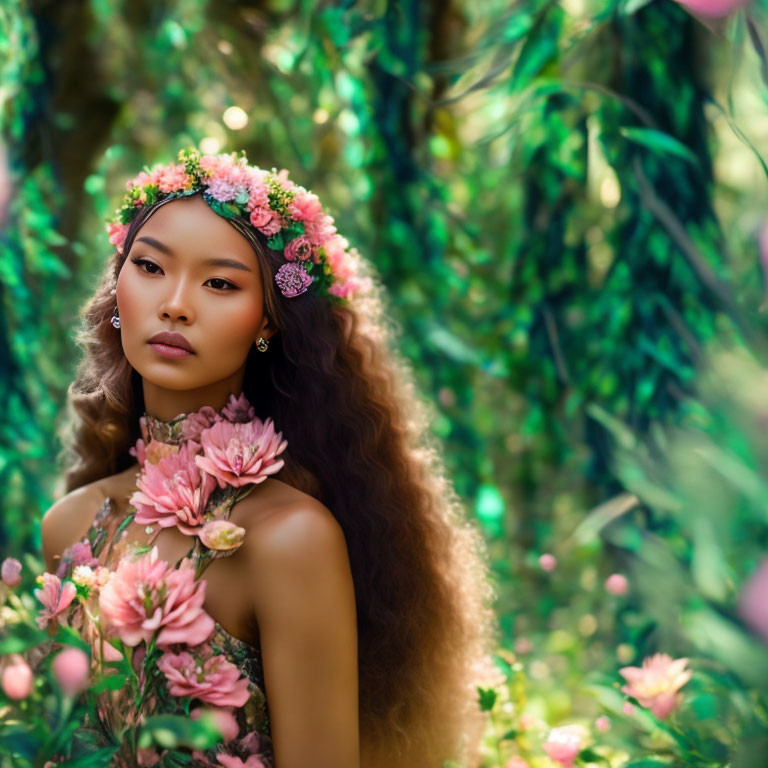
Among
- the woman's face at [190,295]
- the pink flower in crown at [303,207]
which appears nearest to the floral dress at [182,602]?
the woman's face at [190,295]

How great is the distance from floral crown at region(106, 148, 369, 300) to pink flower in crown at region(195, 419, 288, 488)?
23cm

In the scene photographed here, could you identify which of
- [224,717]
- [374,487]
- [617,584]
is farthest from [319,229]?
[617,584]

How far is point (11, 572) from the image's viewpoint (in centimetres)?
142

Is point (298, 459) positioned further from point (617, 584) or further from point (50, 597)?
point (617, 584)

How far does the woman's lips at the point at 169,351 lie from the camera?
1.47m

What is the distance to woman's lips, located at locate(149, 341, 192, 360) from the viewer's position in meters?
1.47

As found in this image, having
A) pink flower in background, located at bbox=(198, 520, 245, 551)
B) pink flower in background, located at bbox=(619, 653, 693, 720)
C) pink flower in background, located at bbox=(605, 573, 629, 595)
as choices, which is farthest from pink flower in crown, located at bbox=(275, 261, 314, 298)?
pink flower in background, located at bbox=(605, 573, 629, 595)

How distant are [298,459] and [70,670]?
71 cm

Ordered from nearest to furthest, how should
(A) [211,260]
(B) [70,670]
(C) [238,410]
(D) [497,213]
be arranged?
(B) [70,670]
(A) [211,260]
(C) [238,410]
(D) [497,213]

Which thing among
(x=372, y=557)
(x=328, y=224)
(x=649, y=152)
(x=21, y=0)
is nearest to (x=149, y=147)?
(x=21, y=0)

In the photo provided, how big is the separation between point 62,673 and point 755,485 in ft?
2.76

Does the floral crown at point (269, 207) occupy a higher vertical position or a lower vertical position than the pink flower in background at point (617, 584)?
higher

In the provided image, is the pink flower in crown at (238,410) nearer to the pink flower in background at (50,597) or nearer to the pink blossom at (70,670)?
the pink flower in background at (50,597)

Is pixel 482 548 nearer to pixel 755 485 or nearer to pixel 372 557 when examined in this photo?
pixel 372 557
